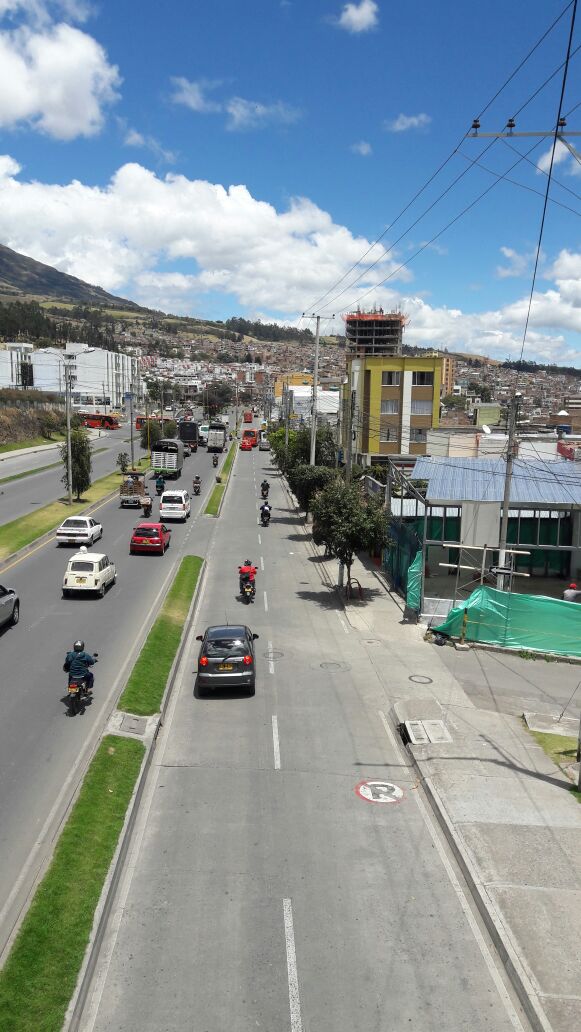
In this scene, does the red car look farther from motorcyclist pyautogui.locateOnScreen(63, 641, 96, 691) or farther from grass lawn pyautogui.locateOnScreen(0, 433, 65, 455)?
grass lawn pyautogui.locateOnScreen(0, 433, 65, 455)

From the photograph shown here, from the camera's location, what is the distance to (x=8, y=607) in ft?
69.4

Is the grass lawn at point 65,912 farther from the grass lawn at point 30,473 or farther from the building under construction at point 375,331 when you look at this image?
the building under construction at point 375,331

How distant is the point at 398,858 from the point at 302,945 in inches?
102

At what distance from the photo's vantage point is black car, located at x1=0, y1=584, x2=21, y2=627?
20.7m

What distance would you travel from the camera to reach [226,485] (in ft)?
216

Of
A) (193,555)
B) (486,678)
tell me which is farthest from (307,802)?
(193,555)

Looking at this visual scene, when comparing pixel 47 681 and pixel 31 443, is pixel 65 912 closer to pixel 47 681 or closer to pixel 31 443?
pixel 47 681

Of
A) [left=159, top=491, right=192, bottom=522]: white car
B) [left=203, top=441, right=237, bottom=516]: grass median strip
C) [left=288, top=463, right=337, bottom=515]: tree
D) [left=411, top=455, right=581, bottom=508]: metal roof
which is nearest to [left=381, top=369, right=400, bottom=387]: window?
[left=203, top=441, right=237, bottom=516]: grass median strip

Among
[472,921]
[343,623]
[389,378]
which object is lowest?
[343,623]

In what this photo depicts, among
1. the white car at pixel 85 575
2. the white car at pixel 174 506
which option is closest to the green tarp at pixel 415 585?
the white car at pixel 85 575

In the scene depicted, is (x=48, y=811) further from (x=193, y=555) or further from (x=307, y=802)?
(x=193, y=555)

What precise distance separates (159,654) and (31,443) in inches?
2980

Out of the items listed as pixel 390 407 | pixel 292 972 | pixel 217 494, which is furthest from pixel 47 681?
pixel 390 407

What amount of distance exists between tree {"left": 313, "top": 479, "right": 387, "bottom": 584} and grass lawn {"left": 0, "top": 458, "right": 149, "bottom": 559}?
14.7 meters
